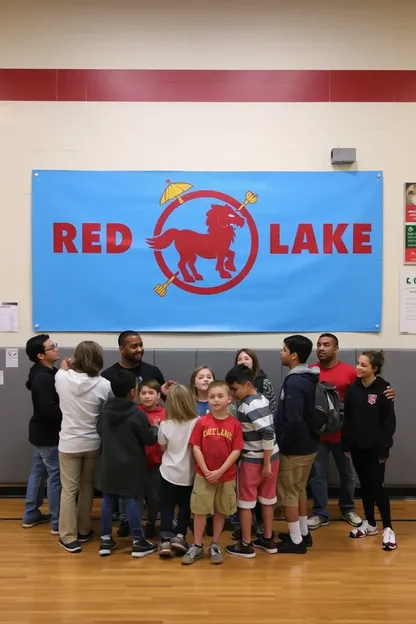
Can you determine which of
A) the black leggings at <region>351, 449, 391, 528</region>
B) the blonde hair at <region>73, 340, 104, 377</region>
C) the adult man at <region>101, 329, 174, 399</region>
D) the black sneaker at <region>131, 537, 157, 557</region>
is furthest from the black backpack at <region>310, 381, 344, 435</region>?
the blonde hair at <region>73, 340, 104, 377</region>

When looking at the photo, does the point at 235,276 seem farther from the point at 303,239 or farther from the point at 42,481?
the point at 42,481

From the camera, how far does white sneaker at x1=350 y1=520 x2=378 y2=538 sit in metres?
3.88

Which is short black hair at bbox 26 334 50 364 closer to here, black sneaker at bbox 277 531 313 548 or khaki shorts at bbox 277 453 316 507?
khaki shorts at bbox 277 453 316 507

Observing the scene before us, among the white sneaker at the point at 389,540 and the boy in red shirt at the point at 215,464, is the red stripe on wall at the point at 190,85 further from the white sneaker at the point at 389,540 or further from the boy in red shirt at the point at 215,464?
the white sneaker at the point at 389,540

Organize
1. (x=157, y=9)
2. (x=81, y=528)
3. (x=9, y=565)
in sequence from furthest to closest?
(x=157, y=9)
(x=81, y=528)
(x=9, y=565)

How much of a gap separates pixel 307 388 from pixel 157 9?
3.46 m

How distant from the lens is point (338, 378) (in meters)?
4.28

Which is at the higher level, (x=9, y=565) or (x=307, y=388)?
(x=307, y=388)

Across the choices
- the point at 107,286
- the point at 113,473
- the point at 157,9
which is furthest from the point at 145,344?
the point at 157,9

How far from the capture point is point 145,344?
4.85 meters

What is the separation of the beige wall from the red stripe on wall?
6 centimetres

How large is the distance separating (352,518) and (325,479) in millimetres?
338

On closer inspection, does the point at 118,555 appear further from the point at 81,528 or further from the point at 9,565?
the point at 9,565

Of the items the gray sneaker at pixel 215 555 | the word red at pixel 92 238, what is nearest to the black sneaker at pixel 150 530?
the gray sneaker at pixel 215 555
